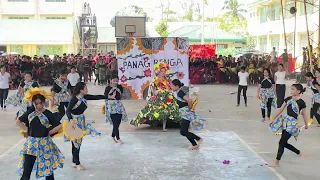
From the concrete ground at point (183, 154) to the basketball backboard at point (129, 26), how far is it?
37.7 feet

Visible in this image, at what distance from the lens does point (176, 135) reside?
11359mm

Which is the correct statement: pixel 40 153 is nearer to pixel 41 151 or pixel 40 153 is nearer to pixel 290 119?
pixel 41 151

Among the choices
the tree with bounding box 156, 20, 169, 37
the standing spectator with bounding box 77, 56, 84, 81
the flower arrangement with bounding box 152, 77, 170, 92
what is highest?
the tree with bounding box 156, 20, 169, 37

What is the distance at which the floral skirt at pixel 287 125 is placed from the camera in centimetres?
822

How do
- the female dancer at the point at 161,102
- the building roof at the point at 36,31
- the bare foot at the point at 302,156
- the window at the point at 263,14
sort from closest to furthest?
1. the bare foot at the point at 302,156
2. the female dancer at the point at 161,102
3. the building roof at the point at 36,31
4. the window at the point at 263,14

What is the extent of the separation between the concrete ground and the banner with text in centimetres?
388

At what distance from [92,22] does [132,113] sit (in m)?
39.4

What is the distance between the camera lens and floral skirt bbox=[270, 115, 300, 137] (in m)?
8.22

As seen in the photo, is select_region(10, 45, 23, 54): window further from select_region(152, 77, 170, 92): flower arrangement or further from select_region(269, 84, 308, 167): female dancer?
select_region(269, 84, 308, 167): female dancer

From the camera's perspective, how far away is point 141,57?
1783 centimetres

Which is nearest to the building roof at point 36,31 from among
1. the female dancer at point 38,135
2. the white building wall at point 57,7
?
the white building wall at point 57,7

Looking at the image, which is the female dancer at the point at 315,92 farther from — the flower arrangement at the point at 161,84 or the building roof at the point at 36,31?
the building roof at the point at 36,31

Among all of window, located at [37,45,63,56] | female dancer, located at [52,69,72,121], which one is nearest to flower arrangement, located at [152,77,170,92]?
female dancer, located at [52,69,72,121]

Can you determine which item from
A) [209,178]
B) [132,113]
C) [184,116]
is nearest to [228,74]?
[132,113]
